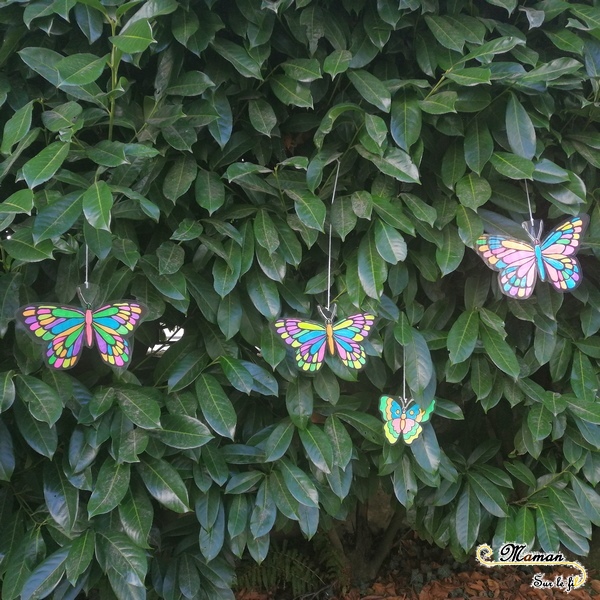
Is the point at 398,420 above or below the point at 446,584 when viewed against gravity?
above

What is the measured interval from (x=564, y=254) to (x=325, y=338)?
2.03 ft

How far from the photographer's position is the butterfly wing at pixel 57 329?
120 cm

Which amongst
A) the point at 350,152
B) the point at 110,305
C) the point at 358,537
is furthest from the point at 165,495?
the point at 358,537

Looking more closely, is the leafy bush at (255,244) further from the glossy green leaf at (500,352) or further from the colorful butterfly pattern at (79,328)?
the colorful butterfly pattern at (79,328)

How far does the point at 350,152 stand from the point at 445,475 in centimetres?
96

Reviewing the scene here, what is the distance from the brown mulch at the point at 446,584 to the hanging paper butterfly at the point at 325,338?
4.43 ft

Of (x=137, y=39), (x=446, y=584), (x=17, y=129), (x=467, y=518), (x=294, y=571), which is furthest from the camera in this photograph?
(x=446, y=584)

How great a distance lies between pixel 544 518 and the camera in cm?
171

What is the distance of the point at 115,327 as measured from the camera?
4.14 feet

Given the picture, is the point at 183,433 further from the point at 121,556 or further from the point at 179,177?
the point at 179,177

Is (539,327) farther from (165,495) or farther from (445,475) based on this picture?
(165,495)

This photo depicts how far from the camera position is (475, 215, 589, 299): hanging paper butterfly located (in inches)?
53.8

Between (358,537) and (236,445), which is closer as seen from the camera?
(236,445)

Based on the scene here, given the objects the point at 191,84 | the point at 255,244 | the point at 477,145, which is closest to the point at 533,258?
the point at 477,145
